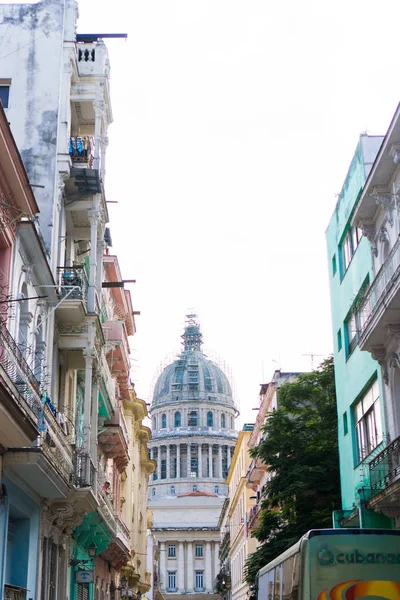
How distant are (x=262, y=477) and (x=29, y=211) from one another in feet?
145

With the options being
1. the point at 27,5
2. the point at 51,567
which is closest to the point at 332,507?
the point at 51,567

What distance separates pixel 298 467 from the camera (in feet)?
112

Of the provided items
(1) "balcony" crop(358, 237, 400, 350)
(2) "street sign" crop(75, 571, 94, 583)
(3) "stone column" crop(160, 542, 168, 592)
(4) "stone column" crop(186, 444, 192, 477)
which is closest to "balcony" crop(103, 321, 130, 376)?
(2) "street sign" crop(75, 571, 94, 583)

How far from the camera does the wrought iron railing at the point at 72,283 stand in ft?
73.0

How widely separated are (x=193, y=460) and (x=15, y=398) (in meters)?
141

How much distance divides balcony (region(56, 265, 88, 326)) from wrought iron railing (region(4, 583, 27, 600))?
6412 mm

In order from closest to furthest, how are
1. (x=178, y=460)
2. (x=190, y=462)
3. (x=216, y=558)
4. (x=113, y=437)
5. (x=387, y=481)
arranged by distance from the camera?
(x=387, y=481), (x=113, y=437), (x=216, y=558), (x=190, y=462), (x=178, y=460)

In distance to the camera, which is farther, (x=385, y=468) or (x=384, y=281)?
(x=385, y=468)

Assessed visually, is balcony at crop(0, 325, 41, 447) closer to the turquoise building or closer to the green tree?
the turquoise building

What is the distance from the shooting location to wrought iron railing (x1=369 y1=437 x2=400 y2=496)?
66.7ft

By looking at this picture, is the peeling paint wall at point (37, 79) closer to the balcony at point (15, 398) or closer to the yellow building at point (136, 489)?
the balcony at point (15, 398)

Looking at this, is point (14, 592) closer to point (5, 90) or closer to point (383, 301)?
point (383, 301)

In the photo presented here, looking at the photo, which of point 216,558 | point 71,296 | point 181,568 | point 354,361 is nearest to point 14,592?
point 71,296

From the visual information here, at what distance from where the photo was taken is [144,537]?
60.3 metres
